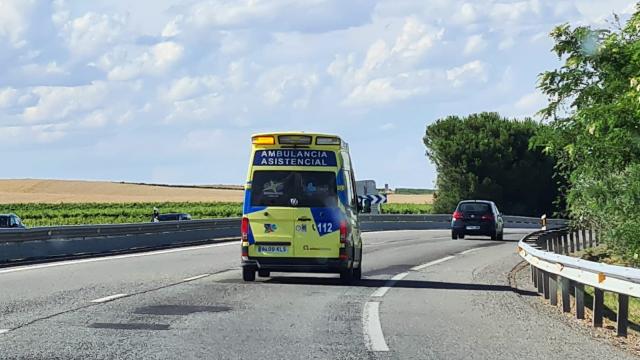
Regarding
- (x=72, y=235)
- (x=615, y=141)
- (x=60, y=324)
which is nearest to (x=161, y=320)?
(x=60, y=324)

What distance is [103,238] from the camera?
28.6m

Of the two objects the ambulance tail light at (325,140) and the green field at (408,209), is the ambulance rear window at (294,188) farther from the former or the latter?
the green field at (408,209)

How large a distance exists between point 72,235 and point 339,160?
11.2 m

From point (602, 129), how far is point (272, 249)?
7.11 metres

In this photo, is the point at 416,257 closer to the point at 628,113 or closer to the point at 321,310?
the point at 628,113

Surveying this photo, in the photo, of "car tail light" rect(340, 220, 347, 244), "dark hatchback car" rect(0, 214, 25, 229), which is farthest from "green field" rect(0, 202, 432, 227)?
"car tail light" rect(340, 220, 347, 244)

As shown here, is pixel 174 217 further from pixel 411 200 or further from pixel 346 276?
pixel 411 200

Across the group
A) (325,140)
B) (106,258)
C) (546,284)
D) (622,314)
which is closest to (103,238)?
Answer: (106,258)

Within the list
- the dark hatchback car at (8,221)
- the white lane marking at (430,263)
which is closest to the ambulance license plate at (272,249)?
the white lane marking at (430,263)

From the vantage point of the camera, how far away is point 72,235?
26.8 meters

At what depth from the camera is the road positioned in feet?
32.8

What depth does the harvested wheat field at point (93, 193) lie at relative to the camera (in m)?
95.1

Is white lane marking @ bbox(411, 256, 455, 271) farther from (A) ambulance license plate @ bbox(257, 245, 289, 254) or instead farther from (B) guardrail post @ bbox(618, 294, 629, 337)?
(B) guardrail post @ bbox(618, 294, 629, 337)

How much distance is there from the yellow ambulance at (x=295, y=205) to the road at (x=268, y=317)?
55 cm
